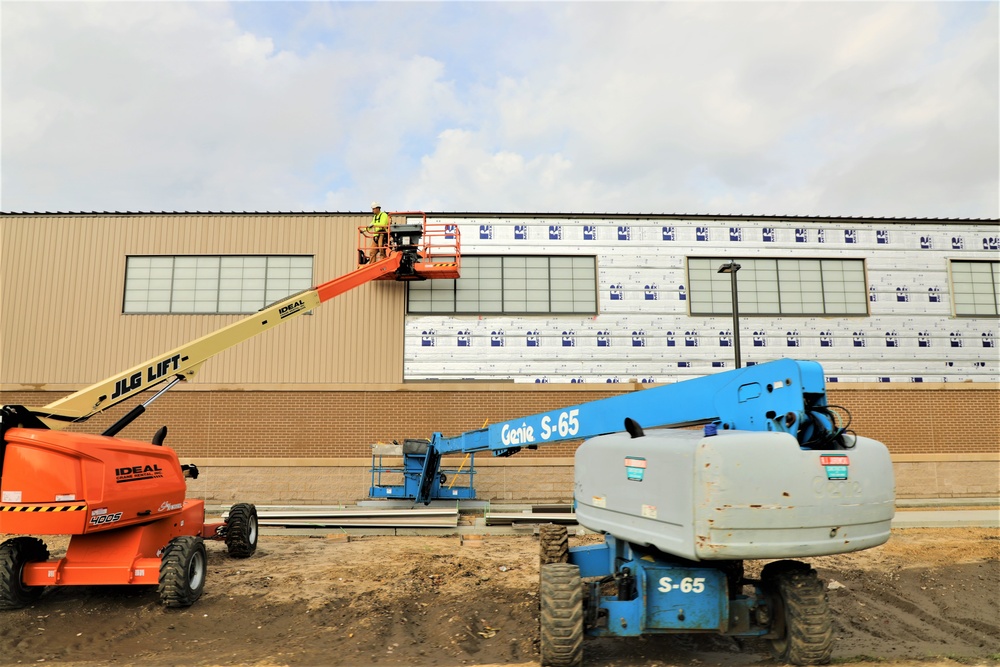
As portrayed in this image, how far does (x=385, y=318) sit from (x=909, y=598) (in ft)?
51.5

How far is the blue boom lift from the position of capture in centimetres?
531

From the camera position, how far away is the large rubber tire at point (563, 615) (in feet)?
20.5

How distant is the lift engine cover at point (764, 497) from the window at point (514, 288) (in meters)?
16.1

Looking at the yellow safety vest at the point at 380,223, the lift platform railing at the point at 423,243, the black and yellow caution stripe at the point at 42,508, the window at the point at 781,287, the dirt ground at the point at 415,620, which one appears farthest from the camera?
the window at the point at 781,287

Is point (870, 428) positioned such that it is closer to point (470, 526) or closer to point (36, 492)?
point (470, 526)

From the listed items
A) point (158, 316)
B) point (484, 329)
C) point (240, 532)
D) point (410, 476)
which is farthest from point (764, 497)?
point (158, 316)

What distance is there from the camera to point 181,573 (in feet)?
28.5

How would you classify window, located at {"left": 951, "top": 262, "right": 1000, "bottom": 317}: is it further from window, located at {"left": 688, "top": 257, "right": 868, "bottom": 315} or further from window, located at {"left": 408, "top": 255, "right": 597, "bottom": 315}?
window, located at {"left": 408, "top": 255, "right": 597, "bottom": 315}

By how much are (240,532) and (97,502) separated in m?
4.78

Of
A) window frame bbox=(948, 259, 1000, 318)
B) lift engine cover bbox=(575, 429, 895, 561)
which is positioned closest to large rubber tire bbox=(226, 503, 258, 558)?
lift engine cover bbox=(575, 429, 895, 561)

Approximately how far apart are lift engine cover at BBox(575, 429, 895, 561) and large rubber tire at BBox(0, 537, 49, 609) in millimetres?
8030

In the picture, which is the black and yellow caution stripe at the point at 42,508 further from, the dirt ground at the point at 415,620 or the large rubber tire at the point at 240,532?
the large rubber tire at the point at 240,532

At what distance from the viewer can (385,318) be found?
2156 centimetres

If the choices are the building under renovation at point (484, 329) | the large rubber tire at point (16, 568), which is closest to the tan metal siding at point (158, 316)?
the building under renovation at point (484, 329)
